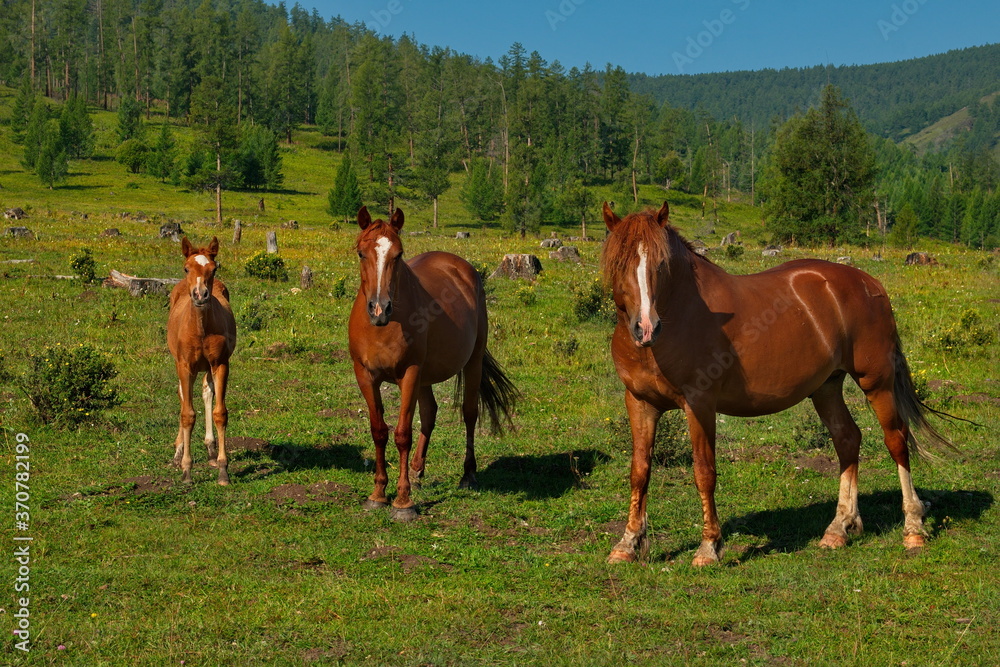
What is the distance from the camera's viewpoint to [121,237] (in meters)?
37.9

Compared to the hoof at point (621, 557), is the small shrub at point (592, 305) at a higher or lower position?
higher

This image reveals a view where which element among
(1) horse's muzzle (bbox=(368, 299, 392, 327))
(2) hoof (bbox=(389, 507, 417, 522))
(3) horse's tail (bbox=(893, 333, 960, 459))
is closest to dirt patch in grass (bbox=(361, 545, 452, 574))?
(2) hoof (bbox=(389, 507, 417, 522))

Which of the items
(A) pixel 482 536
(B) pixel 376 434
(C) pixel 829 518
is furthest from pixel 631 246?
(C) pixel 829 518

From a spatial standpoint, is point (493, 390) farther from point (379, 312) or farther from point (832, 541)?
point (832, 541)

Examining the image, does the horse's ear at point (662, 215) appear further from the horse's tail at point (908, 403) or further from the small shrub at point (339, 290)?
the small shrub at point (339, 290)

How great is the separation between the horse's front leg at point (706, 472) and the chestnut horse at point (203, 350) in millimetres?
5615

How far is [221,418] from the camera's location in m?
10.3

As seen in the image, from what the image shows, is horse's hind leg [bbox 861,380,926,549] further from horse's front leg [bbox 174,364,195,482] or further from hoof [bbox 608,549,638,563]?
horse's front leg [bbox 174,364,195,482]

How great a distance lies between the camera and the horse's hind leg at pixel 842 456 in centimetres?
814

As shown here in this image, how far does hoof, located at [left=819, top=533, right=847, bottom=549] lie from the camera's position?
7953 millimetres

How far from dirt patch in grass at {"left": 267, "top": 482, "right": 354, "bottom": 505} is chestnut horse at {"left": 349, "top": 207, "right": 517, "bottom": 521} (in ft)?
2.03

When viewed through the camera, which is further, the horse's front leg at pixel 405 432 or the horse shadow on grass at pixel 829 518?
the horse's front leg at pixel 405 432

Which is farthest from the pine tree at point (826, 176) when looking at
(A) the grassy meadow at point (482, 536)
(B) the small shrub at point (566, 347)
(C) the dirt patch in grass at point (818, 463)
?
(C) the dirt patch in grass at point (818, 463)

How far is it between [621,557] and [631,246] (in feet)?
9.31
